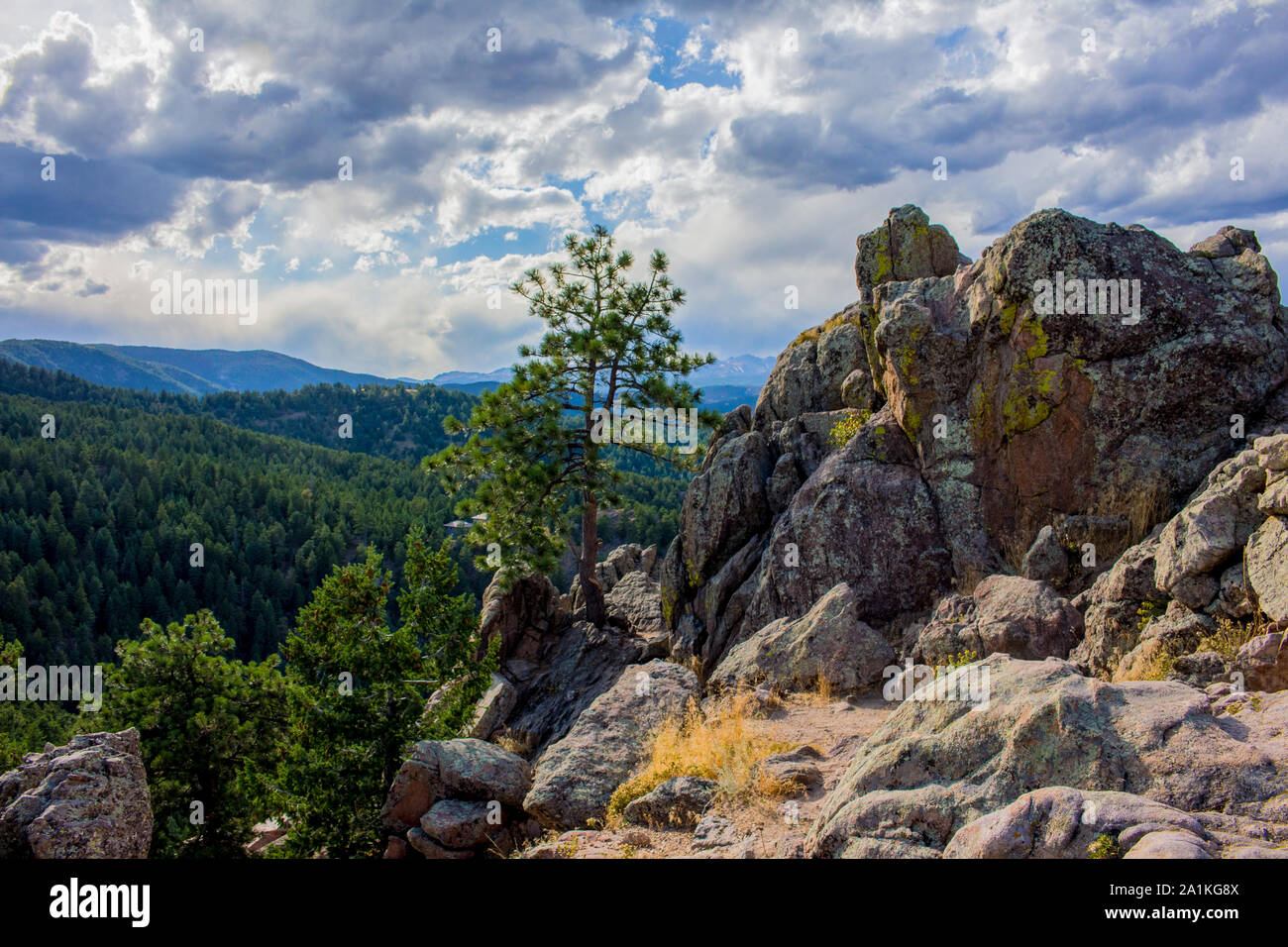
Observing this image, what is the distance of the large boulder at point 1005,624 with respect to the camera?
13508mm

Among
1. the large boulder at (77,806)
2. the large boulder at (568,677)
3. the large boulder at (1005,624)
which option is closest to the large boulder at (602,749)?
the large boulder at (1005,624)

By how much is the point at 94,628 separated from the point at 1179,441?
146 meters

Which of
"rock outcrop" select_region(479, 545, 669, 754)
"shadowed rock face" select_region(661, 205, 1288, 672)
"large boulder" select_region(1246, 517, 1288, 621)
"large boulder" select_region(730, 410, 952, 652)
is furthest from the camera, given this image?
"rock outcrop" select_region(479, 545, 669, 754)

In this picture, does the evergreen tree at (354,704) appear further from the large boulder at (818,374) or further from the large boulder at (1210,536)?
the large boulder at (1210,536)

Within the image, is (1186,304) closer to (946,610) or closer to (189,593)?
(946,610)

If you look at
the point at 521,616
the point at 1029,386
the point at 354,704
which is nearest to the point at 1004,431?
the point at 1029,386

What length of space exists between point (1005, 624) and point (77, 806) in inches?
593

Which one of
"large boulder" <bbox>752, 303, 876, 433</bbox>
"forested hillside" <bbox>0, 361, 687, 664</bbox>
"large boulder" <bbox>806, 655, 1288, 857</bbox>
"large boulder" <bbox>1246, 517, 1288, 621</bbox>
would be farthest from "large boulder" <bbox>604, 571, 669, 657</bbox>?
"forested hillside" <bbox>0, 361, 687, 664</bbox>

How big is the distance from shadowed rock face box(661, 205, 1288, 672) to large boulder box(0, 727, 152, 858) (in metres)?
13.6

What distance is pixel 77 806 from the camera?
1038 centimetres

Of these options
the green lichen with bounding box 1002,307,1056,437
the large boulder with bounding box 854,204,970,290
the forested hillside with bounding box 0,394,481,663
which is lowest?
the forested hillside with bounding box 0,394,481,663

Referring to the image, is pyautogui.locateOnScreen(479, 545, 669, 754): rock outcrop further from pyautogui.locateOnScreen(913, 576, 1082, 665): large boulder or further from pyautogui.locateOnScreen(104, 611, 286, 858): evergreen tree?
pyautogui.locateOnScreen(913, 576, 1082, 665): large boulder

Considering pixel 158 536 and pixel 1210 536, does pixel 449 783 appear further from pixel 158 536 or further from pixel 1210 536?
pixel 158 536

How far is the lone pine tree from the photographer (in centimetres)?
2308
